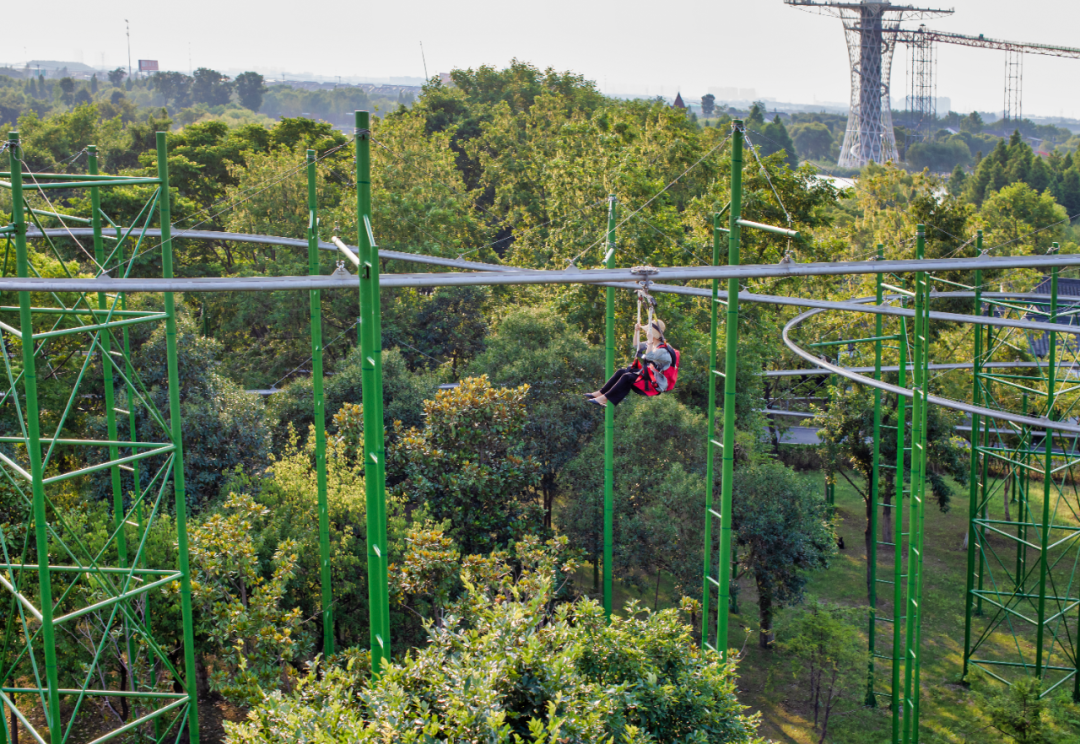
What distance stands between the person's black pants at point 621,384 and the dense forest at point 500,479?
5.17ft

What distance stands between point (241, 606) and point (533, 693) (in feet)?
20.3

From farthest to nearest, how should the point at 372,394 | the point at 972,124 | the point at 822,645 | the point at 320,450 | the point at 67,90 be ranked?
the point at 972,124, the point at 67,90, the point at 822,645, the point at 320,450, the point at 372,394

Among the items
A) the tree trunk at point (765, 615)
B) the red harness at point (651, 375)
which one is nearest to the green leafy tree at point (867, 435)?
the tree trunk at point (765, 615)

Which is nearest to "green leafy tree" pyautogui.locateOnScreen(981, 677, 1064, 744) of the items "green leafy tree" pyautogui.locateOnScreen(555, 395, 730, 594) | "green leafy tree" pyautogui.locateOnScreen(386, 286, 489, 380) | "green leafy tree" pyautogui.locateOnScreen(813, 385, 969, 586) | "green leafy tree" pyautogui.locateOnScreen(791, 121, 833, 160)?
"green leafy tree" pyautogui.locateOnScreen(555, 395, 730, 594)

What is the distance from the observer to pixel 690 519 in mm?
16719

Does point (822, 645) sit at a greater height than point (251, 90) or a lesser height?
lesser

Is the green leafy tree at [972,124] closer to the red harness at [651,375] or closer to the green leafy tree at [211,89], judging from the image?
the green leafy tree at [211,89]

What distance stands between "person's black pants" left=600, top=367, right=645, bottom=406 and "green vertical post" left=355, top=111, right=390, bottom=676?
3.47 metres

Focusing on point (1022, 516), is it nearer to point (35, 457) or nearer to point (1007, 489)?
point (1007, 489)

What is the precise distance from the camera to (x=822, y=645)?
49.9 feet

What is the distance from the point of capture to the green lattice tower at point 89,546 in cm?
999

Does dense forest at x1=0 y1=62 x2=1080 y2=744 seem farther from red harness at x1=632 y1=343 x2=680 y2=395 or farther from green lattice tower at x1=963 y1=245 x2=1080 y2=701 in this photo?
red harness at x1=632 y1=343 x2=680 y2=395

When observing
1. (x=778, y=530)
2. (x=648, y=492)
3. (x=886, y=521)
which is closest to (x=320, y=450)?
(x=648, y=492)

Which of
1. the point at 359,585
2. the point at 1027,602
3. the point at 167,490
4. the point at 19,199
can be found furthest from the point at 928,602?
the point at 19,199
